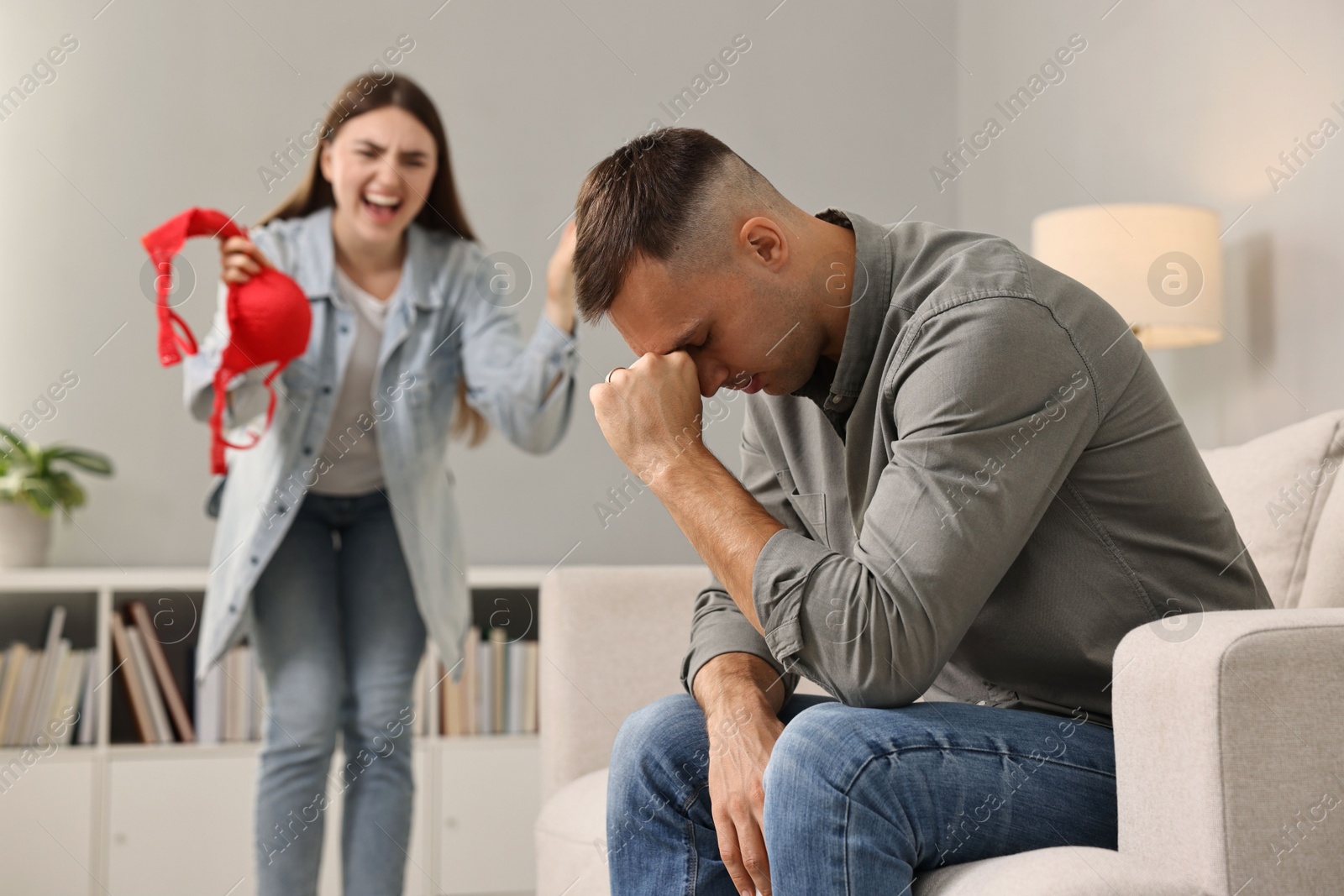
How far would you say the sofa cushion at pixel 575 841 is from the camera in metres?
1.25

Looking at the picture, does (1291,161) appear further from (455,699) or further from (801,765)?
(455,699)

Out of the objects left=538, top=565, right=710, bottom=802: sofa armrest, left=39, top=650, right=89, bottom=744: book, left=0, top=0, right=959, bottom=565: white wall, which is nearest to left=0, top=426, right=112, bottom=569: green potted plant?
left=0, top=0, right=959, bottom=565: white wall

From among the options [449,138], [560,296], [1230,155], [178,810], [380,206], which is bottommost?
[178,810]

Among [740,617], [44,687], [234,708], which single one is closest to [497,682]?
[234,708]

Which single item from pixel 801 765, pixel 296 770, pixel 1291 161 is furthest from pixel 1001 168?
pixel 801 765

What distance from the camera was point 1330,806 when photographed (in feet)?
2.48

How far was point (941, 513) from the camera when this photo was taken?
0.77 m

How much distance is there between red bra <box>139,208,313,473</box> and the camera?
5.48 feet

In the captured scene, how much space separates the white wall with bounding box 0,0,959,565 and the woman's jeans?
986 mm

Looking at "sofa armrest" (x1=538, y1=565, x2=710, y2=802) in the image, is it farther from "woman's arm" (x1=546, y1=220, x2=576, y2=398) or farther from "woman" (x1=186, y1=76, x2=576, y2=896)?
"woman's arm" (x1=546, y1=220, x2=576, y2=398)

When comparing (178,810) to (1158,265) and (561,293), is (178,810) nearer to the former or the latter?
(561,293)

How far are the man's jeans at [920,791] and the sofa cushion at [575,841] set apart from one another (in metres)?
0.52

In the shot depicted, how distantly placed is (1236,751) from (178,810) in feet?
7.06

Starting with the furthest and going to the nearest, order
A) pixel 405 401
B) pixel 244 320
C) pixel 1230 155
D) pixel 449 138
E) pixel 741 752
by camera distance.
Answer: pixel 449 138
pixel 1230 155
pixel 405 401
pixel 244 320
pixel 741 752
